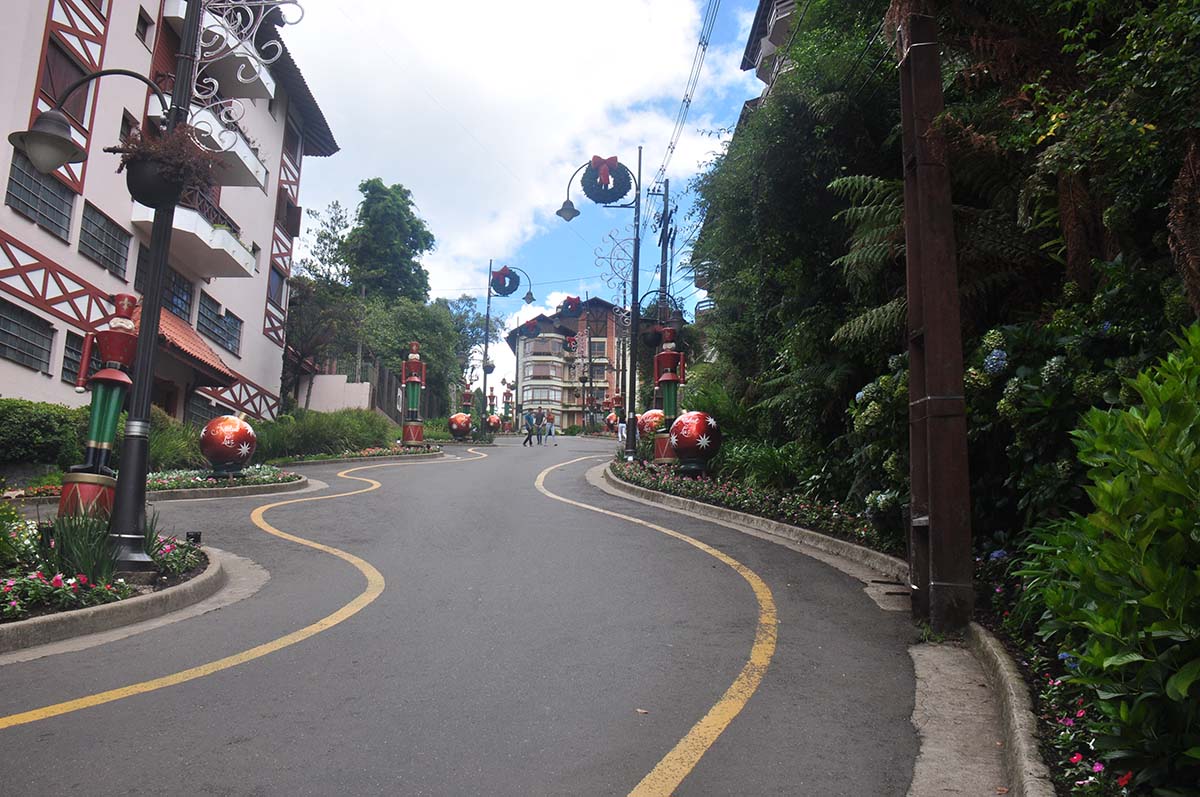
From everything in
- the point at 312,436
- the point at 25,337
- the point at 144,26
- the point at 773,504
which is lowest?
the point at 773,504

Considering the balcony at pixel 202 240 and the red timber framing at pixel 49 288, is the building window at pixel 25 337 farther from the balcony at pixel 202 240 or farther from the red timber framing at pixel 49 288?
the balcony at pixel 202 240


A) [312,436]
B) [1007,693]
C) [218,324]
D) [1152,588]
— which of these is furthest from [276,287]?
[1152,588]

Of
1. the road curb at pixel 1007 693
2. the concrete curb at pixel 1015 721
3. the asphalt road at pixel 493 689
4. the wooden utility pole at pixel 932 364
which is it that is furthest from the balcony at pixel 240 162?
the concrete curb at pixel 1015 721

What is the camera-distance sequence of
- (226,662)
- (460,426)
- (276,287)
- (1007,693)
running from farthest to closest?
1. (460,426)
2. (276,287)
3. (226,662)
4. (1007,693)

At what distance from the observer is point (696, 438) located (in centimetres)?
1603

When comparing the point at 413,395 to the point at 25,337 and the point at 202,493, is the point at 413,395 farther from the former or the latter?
the point at 202,493

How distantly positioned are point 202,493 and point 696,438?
363 inches

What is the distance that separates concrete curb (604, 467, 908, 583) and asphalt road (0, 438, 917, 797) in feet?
1.81

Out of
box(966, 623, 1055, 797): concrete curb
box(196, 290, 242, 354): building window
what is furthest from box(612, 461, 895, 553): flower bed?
box(196, 290, 242, 354): building window

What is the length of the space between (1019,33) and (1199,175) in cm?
274

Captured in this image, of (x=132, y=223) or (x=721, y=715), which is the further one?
(x=132, y=223)

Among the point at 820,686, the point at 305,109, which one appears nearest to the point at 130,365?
the point at 820,686

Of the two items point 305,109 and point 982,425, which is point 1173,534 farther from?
point 305,109

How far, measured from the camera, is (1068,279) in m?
6.83
